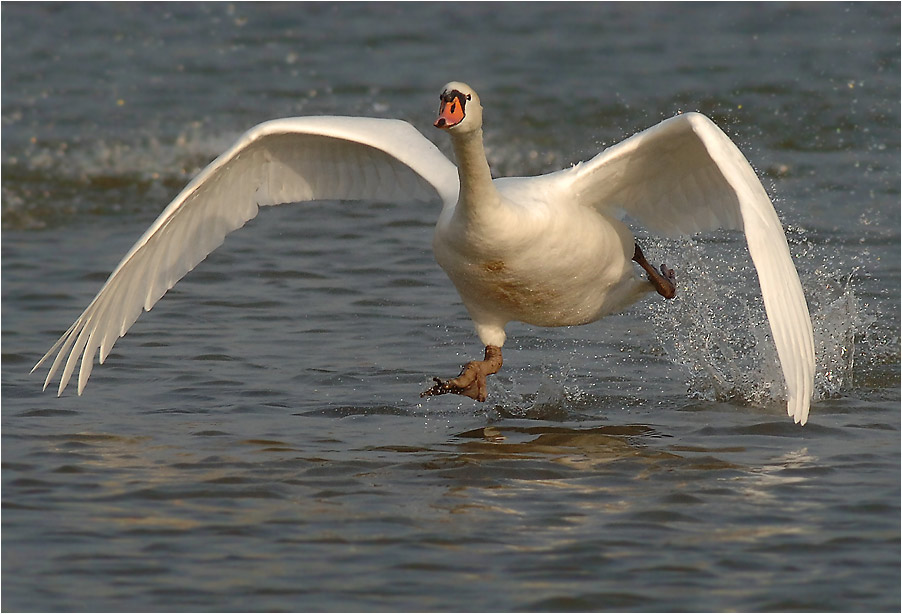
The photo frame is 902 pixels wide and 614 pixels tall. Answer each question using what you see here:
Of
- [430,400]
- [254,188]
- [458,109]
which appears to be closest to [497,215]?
[458,109]

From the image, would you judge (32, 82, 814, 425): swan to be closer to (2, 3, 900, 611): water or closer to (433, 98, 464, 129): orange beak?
(433, 98, 464, 129): orange beak

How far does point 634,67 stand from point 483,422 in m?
11.0

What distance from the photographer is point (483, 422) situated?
8.45 m

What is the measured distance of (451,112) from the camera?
706 centimetres

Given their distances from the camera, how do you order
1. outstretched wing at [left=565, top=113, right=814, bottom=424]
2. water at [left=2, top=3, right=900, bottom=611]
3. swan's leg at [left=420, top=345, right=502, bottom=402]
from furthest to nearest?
swan's leg at [left=420, top=345, right=502, bottom=402]
outstretched wing at [left=565, top=113, right=814, bottom=424]
water at [left=2, top=3, right=900, bottom=611]

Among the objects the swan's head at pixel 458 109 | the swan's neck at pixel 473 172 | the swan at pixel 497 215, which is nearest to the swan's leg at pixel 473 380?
the swan at pixel 497 215

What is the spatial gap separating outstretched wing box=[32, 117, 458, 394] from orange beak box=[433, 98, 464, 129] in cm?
110

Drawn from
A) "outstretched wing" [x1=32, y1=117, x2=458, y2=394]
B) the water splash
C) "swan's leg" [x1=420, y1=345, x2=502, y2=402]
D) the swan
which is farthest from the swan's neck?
the water splash

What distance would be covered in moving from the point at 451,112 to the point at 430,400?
2.36m

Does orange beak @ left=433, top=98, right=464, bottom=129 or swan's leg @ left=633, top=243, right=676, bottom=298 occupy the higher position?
orange beak @ left=433, top=98, right=464, bottom=129

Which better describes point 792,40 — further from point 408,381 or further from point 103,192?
point 408,381

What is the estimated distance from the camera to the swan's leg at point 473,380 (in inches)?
319

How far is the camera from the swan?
7.12m

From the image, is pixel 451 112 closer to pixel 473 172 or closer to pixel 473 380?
pixel 473 172
